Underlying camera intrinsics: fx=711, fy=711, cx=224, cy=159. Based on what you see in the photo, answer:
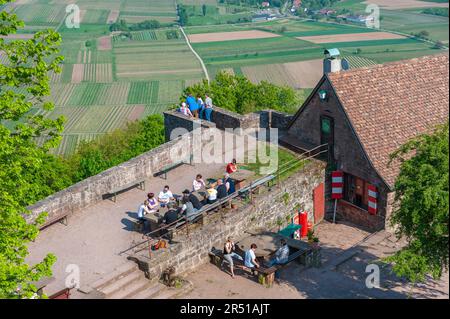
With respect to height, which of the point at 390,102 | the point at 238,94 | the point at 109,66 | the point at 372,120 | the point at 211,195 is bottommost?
the point at 109,66

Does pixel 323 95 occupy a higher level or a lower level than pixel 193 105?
higher

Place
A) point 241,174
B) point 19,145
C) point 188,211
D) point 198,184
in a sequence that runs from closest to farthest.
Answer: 1. point 19,145
2. point 188,211
3. point 198,184
4. point 241,174

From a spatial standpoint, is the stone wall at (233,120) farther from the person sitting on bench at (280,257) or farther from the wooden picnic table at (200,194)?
the person sitting on bench at (280,257)

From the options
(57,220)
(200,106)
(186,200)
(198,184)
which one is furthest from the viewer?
(200,106)

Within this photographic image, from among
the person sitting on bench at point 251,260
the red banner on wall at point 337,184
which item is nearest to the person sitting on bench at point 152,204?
the person sitting on bench at point 251,260

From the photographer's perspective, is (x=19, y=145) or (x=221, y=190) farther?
(x=221, y=190)

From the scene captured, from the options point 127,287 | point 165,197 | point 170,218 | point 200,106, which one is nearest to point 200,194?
point 165,197

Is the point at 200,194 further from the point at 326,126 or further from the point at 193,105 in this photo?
the point at 193,105

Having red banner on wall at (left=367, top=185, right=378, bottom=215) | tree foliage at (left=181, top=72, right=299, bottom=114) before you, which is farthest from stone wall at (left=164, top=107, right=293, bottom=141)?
tree foliage at (left=181, top=72, right=299, bottom=114)

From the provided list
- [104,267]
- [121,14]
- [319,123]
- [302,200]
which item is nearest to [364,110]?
[319,123]
